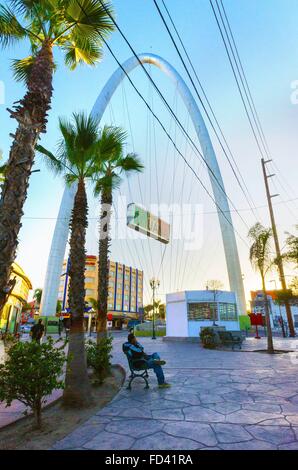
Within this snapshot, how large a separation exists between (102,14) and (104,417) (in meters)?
8.42

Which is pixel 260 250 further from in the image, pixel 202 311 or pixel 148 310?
pixel 148 310

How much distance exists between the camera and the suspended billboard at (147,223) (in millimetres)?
18266

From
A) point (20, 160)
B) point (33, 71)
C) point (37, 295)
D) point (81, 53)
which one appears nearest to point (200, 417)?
point (20, 160)

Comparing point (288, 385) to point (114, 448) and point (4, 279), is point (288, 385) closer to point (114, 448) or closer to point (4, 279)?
point (114, 448)

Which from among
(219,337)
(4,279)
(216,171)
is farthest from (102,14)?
(216,171)

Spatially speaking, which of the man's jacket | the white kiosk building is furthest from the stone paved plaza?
the white kiosk building

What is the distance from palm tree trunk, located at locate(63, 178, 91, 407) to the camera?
5406mm

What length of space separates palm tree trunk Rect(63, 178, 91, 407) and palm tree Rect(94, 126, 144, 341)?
1.77 meters

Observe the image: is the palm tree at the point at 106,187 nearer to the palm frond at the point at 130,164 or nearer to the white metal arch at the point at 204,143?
the palm frond at the point at 130,164

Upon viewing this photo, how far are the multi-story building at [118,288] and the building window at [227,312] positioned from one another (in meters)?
43.8

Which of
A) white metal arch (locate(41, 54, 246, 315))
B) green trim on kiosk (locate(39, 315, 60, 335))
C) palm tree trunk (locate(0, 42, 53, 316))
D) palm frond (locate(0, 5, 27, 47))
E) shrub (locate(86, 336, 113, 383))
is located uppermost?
white metal arch (locate(41, 54, 246, 315))

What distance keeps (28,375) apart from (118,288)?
7379cm

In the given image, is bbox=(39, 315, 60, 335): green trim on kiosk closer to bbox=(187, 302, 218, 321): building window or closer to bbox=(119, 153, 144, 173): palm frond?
bbox=(187, 302, 218, 321): building window

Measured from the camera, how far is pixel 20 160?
4.21 m
